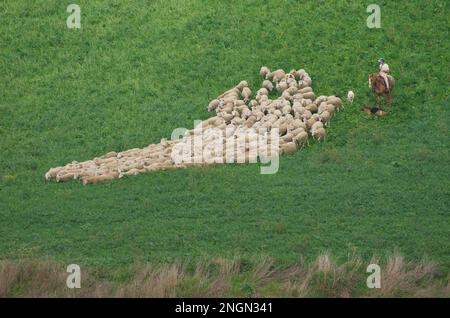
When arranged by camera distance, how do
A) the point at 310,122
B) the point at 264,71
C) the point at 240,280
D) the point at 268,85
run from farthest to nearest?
the point at 264,71, the point at 268,85, the point at 310,122, the point at 240,280

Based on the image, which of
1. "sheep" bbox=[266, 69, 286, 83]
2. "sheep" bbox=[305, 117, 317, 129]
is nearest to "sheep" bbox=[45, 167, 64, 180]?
"sheep" bbox=[305, 117, 317, 129]

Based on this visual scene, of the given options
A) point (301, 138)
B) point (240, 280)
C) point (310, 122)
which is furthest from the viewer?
point (310, 122)

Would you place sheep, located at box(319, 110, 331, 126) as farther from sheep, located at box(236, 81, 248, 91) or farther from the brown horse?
sheep, located at box(236, 81, 248, 91)

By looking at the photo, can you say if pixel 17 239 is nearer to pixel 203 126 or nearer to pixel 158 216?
pixel 158 216

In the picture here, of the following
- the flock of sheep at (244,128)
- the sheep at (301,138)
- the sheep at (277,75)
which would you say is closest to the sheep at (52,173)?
the flock of sheep at (244,128)

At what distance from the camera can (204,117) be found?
22719mm

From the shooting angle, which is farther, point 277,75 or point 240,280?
point 277,75

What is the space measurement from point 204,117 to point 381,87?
15.3 ft

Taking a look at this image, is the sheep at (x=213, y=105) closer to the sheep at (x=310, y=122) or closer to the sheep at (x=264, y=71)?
the sheep at (x=264, y=71)

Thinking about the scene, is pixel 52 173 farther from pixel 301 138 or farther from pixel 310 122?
pixel 310 122

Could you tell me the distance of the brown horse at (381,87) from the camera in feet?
73.2

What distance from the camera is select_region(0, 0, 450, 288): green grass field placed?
16609mm

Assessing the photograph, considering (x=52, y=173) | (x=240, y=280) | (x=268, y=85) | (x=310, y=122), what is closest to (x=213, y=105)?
(x=268, y=85)

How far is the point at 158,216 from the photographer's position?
57.9 feet
